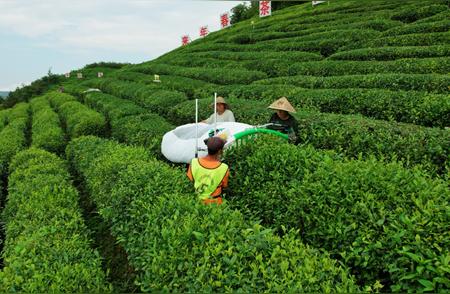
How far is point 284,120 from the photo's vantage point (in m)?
7.47

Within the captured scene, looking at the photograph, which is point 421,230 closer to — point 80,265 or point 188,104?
point 80,265

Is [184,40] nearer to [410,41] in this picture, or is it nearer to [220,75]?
[220,75]

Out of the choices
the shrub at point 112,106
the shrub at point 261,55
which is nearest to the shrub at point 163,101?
the shrub at point 112,106

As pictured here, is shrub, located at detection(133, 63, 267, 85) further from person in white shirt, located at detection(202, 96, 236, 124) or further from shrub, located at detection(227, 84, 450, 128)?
person in white shirt, located at detection(202, 96, 236, 124)

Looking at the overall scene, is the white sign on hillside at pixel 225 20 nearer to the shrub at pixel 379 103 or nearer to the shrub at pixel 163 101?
the shrub at pixel 163 101

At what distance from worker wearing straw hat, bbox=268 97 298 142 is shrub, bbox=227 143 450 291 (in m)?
1.45

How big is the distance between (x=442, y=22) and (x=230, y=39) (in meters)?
16.7

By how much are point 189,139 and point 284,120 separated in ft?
6.66

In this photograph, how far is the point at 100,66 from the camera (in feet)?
150

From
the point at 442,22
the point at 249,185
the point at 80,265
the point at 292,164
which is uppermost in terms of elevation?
the point at 442,22

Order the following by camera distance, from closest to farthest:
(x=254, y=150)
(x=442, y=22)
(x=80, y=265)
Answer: (x=80, y=265) < (x=254, y=150) < (x=442, y=22)

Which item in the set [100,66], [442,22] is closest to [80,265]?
[442,22]

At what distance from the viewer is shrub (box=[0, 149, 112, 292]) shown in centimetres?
411

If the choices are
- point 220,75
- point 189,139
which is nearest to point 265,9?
point 220,75
